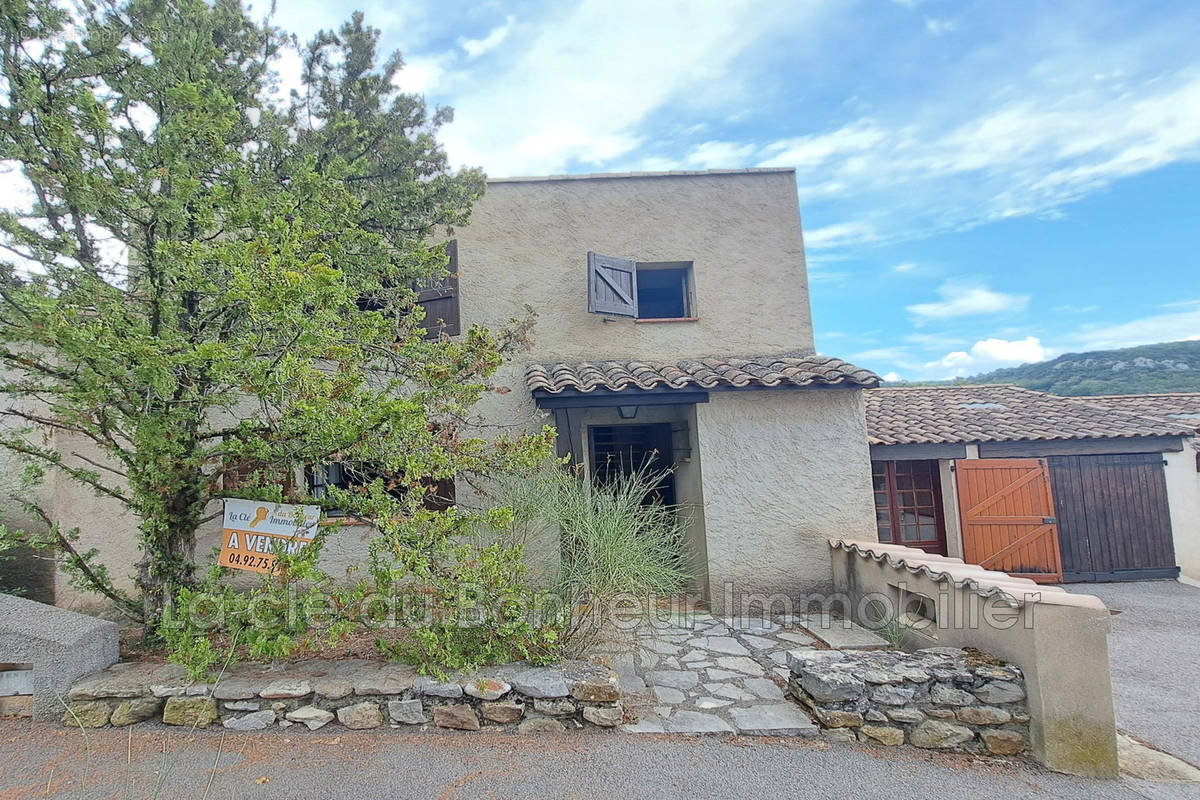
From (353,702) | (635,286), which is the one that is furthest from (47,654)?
(635,286)

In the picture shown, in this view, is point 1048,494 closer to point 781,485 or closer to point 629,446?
point 781,485

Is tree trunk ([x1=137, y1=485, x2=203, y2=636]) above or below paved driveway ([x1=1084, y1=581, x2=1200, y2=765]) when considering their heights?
above

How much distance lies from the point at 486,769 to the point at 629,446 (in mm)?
5890

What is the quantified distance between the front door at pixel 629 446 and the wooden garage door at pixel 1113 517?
23.5 ft

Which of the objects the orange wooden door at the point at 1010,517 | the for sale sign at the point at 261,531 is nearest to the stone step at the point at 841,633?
the orange wooden door at the point at 1010,517

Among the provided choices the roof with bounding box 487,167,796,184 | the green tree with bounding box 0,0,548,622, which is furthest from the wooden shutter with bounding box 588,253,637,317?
the green tree with bounding box 0,0,548,622

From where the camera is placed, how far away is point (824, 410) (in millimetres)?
7500

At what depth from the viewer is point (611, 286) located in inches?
337

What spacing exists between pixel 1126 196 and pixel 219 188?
65.7 ft

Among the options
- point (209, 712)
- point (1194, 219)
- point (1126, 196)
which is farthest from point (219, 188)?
point (1194, 219)

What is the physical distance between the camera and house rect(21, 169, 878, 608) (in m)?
7.23

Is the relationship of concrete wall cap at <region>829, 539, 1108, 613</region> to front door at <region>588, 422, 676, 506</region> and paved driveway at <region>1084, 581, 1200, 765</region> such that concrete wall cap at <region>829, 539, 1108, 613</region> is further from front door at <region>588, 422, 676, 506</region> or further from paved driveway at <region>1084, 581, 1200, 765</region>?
front door at <region>588, 422, 676, 506</region>

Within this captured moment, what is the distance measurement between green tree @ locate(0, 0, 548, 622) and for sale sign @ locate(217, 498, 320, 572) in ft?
0.59

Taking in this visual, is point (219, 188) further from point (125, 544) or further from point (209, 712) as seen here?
point (125, 544)
